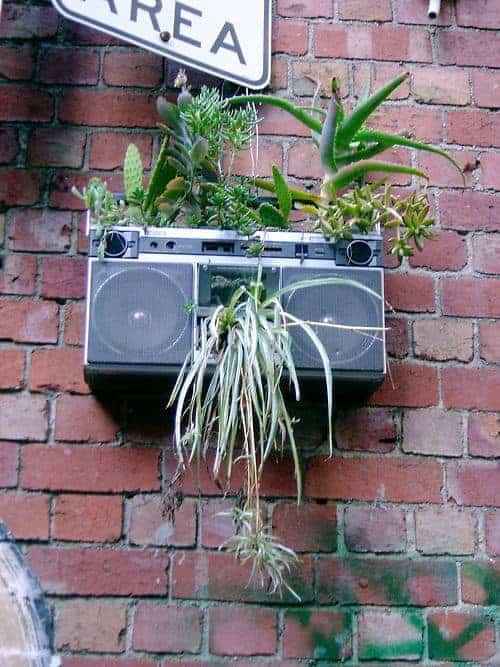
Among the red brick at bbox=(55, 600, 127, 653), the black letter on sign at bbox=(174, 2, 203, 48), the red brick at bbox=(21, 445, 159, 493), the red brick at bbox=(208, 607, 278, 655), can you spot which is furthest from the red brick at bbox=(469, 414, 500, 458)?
the black letter on sign at bbox=(174, 2, 203, 48)

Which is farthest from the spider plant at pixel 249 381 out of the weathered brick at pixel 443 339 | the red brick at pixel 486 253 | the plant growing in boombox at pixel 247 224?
the red brick at pixel 486 253

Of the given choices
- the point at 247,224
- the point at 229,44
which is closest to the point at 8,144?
the point at 229,44

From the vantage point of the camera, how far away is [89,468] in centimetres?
214

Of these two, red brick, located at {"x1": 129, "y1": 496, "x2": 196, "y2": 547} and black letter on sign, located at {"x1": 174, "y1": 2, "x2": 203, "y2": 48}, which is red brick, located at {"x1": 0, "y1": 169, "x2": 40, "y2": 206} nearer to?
black letter on sign, located at {"x1": 174, "y1": 2, "x2": 203, "y2": 48}

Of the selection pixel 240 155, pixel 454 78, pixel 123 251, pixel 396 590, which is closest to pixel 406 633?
pixel 396 590

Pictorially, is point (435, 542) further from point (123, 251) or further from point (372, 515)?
point (123, 251)

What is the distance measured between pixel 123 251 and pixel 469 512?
87 centimetres

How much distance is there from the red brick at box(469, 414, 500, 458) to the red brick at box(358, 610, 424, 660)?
1.19 ft

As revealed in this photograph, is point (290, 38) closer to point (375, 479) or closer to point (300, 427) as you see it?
point (300, 427)

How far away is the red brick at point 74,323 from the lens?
2221mm

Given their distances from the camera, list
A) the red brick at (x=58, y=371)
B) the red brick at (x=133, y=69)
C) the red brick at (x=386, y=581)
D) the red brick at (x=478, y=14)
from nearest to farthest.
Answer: the red brick at (x=386, y=581)
the red brick at (x=58, y=371)
the red brick at (x=133, y=69)
the red brick at (x=478, y=14)

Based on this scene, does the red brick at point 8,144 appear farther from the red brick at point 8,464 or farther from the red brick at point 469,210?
the red brick at point 469,210

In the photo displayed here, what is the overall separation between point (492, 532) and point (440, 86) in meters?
1.02

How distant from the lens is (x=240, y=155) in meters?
2.37
